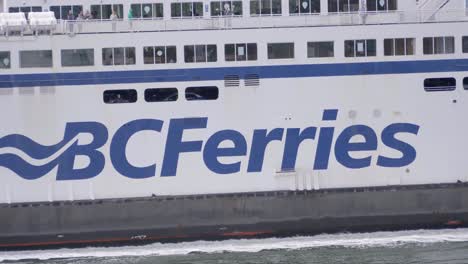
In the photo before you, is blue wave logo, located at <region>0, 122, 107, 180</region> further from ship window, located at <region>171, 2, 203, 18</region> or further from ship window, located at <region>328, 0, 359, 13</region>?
ship window, located at <region>328, 0, 359, 13</region>

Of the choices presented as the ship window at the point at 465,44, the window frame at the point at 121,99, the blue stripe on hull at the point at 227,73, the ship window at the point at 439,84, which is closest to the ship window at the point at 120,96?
the window frame at the point at 121,99

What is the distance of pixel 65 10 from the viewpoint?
2014 centimetres

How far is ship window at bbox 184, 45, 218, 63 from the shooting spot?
19125 millimetres

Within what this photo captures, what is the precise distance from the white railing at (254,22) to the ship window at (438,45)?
0.50 m

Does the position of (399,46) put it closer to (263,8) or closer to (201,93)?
(263,8)

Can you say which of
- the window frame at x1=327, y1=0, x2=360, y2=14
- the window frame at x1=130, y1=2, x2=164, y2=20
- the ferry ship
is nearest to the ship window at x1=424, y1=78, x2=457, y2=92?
the ferry ship

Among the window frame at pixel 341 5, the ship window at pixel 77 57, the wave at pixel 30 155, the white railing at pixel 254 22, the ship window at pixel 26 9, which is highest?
the ship window at pixel 26 9

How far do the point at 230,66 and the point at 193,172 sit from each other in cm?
258

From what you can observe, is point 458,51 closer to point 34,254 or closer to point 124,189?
point 124,189

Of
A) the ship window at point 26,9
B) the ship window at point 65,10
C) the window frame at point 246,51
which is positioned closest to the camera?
the window frame at point 246,51

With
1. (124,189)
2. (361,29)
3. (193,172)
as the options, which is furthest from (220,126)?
(361,29)

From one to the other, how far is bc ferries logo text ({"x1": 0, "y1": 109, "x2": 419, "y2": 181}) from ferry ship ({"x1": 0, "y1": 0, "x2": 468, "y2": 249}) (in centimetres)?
3

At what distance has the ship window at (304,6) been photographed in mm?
20000

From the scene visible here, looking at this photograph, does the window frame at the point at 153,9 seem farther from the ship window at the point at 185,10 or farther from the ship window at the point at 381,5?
the ship window at the point at 381,5
